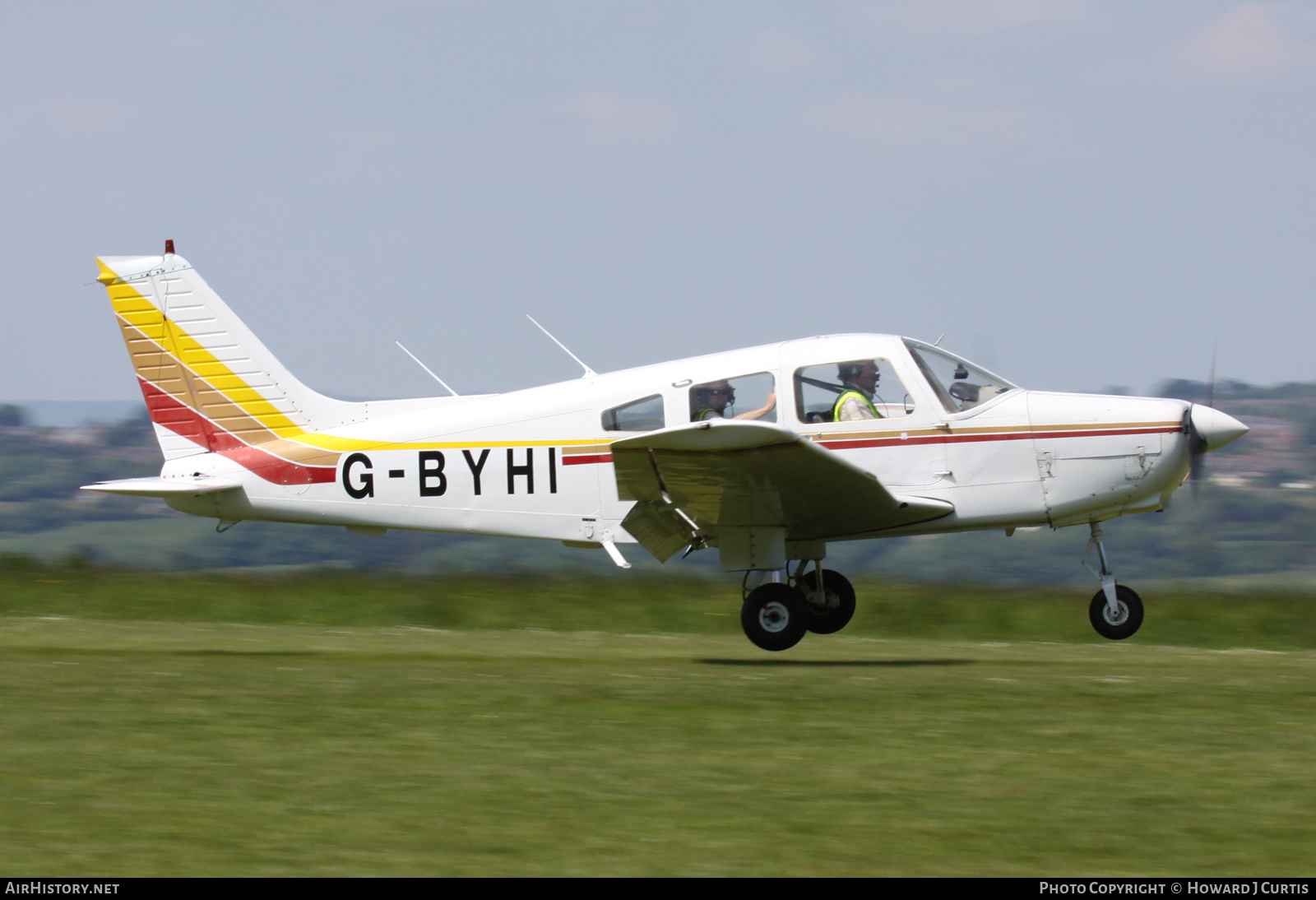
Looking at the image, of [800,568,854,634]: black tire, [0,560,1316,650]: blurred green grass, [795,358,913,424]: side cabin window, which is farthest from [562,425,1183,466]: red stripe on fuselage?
[0,560,1316,650]: blurred green grass

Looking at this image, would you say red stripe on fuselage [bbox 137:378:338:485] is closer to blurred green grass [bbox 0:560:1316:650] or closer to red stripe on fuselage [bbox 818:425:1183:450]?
blurred green grass [bbox 0:560:1316:650]

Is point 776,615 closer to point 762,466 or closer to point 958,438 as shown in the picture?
point 762,466

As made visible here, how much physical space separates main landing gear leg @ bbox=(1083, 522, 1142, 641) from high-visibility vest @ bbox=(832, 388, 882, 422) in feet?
6.21

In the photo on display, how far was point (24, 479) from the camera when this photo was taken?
9162 centimetres

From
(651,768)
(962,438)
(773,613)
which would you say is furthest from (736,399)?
(651,768)

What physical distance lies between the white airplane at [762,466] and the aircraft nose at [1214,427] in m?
0.01

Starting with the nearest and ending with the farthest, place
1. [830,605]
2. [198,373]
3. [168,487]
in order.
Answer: [168,487] → [830,605] → [198,373]

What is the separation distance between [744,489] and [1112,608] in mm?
3071

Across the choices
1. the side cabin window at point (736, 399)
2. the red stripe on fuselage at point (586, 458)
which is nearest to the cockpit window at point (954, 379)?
the side cabin window at point (736, 399)

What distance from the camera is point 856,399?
394 inches

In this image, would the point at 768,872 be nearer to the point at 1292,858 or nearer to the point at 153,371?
the point at 1292,858

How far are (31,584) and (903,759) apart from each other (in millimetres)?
12214

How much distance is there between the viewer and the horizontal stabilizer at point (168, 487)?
34.1ft

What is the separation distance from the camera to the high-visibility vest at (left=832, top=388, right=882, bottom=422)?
32.9ft
